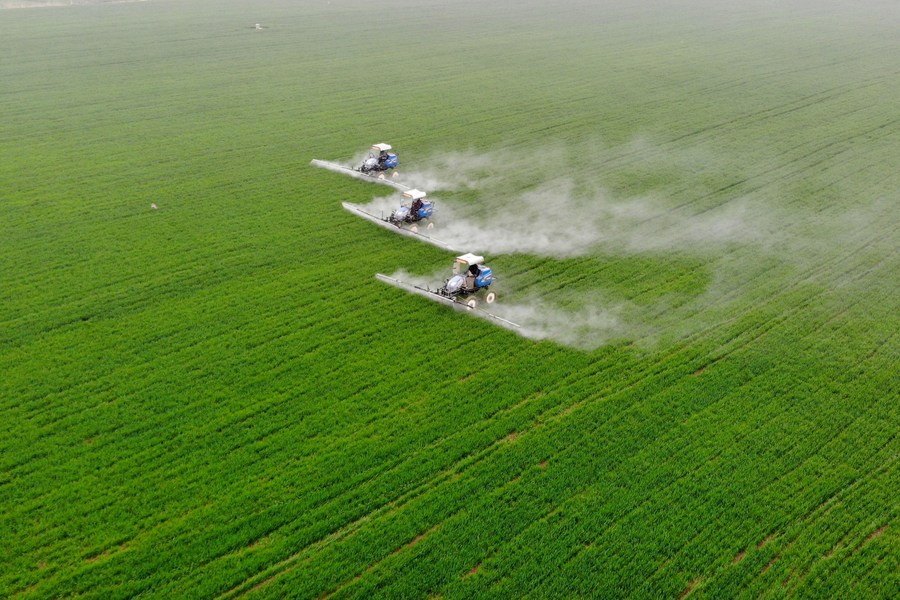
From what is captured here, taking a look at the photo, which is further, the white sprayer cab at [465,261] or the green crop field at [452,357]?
the white sprayer cab at [465,261]

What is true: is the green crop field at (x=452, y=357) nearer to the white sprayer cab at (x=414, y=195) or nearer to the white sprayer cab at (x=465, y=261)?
the white sprayer cab at (x=465, y=261)

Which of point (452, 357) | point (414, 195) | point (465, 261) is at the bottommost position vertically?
point (452, 357)

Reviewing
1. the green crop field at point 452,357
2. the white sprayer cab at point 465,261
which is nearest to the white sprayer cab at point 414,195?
the green crop field at point 452,357

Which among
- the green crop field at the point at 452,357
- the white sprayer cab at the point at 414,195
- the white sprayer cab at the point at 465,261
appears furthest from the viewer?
the white sprayer cab at the point at 414,195

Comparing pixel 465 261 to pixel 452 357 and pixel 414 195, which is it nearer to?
pixel 452 357

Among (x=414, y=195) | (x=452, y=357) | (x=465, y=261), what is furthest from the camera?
(x=414, y=195)

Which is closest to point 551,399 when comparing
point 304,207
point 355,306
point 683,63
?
point 355,306

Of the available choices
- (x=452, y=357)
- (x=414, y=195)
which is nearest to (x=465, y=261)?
(x=452, y=357)

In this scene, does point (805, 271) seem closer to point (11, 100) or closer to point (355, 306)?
point (355, 306)

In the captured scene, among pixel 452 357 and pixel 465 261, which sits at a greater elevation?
pixel 465 261
